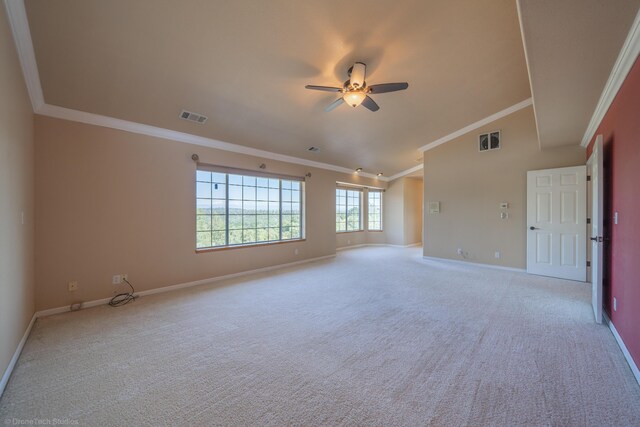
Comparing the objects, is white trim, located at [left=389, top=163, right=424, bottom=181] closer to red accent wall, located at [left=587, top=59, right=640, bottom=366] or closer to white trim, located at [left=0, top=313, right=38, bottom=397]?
red accent wall, located at [left=587, top=59, right=640, bottom=366]

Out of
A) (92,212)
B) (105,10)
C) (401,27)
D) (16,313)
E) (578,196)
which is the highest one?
(401,27)

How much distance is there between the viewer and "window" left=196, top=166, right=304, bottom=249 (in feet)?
15.4

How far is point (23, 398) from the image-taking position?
1771 mm

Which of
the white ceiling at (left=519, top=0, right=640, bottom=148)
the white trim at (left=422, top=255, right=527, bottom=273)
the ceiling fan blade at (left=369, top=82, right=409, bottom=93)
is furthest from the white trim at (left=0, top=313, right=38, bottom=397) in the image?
the white trim at (left=422, top=255, right=527, bottom=273)

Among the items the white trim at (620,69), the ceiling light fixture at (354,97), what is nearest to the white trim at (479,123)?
the white trim at (620,69)

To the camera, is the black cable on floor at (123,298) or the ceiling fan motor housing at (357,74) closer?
the ceiling fan motor housing at (357,74)

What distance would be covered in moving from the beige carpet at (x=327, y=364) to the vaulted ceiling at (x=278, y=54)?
2.59 metres

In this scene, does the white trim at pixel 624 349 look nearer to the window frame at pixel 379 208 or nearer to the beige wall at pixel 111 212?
the beige wall at pixel 111 212

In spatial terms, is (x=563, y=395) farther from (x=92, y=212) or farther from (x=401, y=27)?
(x=92, y=212)

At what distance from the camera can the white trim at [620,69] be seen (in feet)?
6.26

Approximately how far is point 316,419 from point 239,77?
3.56 m

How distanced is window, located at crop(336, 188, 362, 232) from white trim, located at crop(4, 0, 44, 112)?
650cm

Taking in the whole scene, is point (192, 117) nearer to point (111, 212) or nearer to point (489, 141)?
point (111, 212)

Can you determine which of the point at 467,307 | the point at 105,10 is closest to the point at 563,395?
the point at 467,307
